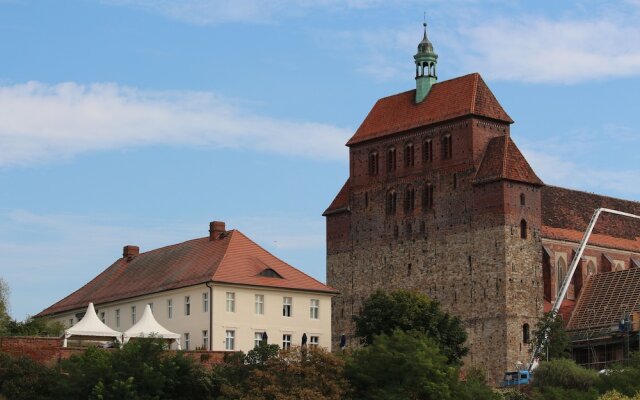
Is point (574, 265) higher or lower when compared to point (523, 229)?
lower

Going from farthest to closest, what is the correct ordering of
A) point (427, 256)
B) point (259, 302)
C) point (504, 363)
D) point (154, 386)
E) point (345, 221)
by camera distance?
1. point (345, 221)
2. point (427, 256)
3. point (504, 363)
4. point (259, 302)
5. point (154, 386)

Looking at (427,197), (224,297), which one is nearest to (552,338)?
(427,197)

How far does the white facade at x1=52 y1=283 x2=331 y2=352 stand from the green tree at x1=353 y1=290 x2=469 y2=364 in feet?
8.68

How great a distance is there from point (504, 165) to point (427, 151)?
7.48m

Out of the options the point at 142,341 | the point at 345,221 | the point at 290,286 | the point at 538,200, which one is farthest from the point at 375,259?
the point at 142,341

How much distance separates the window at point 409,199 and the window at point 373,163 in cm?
411

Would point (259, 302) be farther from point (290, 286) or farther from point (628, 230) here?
point (628, 230)

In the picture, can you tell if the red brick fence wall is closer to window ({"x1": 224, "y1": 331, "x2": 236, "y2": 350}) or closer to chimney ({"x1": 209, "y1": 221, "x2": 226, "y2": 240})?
window ({"x1": 224, "y1": 331, "x2": 236, "y2": 350})

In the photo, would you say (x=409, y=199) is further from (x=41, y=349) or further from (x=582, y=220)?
(x=41, y=349)

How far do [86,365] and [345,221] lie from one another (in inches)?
1768

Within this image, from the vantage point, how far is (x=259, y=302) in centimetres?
9062

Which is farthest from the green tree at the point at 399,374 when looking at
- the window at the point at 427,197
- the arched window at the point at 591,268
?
the arched window at the point at 591,268

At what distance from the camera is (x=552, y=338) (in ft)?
328

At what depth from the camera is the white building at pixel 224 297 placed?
89.0 meters
